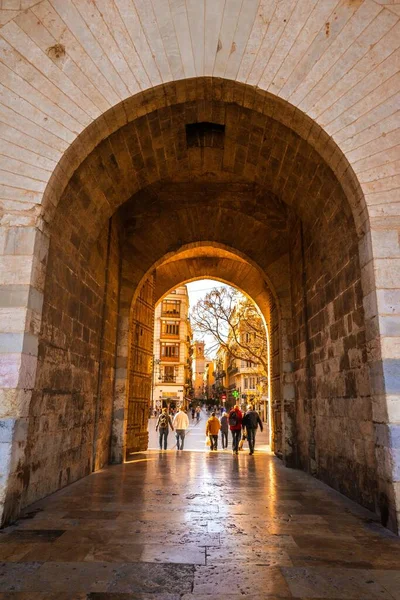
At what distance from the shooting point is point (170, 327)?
39031 millimetres

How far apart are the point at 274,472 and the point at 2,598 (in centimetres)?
578

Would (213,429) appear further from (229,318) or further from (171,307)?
(171,307)

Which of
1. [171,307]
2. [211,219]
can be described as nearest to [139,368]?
[211,219]

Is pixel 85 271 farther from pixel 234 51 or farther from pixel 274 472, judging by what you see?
pixel 274 472

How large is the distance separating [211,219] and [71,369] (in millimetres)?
5411

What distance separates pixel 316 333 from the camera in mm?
7145

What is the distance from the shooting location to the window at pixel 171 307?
3903 cm

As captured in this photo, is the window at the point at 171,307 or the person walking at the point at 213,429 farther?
the window at the point at 171,307

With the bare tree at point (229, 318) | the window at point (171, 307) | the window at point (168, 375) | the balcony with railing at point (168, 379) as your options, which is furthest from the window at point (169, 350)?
the bare tree at point (229, 318)

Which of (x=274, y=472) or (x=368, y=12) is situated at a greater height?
(x=368, y=12)

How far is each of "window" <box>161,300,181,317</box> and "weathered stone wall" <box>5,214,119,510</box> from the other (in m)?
30.3

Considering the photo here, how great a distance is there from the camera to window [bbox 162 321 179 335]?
38781 millimetres

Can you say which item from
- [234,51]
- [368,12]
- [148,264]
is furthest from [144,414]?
[368,12]

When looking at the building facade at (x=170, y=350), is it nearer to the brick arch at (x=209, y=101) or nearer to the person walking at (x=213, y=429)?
the person walking at (x=213, y=429)
